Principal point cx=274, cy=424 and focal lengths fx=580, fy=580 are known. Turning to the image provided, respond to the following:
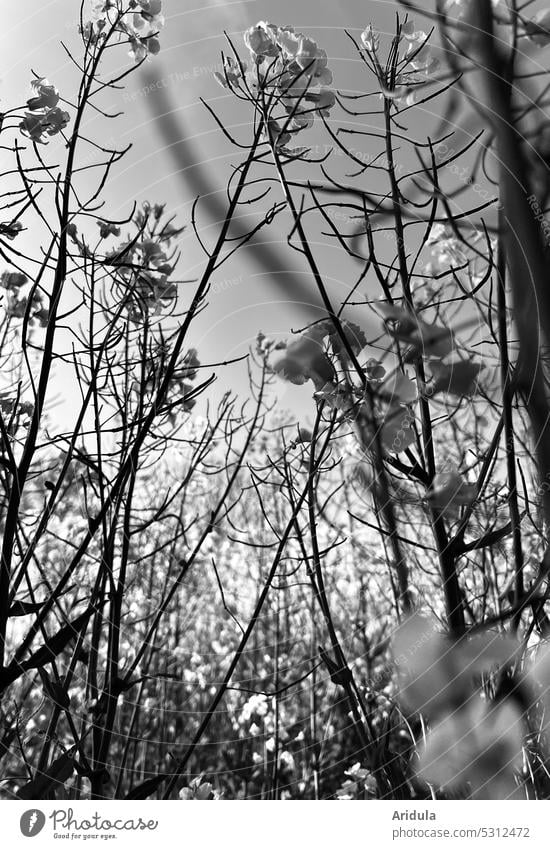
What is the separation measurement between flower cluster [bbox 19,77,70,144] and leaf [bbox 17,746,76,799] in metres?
0.69

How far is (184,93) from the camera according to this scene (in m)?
0.80

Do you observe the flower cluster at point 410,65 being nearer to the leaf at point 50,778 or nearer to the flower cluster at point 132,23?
the flower cluster at point 132,23

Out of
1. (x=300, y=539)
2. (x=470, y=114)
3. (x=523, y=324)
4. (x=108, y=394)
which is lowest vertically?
(x=300, y=539)

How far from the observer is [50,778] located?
1.96 ft

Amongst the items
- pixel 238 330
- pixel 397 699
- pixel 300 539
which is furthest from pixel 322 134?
pixel 397 699

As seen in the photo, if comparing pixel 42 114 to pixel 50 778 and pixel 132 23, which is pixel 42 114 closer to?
pixel 132 23

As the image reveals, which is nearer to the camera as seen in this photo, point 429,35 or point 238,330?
point 429,35

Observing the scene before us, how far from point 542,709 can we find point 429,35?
0.80m

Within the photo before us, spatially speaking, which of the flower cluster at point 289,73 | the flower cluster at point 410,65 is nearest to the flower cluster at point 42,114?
the flower cluster at point 289,73

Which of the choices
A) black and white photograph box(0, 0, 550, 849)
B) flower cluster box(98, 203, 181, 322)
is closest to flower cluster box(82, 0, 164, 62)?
black and white photograph box(0, 0, 550, 849)

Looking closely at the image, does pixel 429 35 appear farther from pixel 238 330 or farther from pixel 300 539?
pixel 300 539

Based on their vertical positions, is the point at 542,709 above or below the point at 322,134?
below

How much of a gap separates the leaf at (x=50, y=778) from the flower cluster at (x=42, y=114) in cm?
69

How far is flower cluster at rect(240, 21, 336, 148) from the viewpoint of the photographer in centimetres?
67
